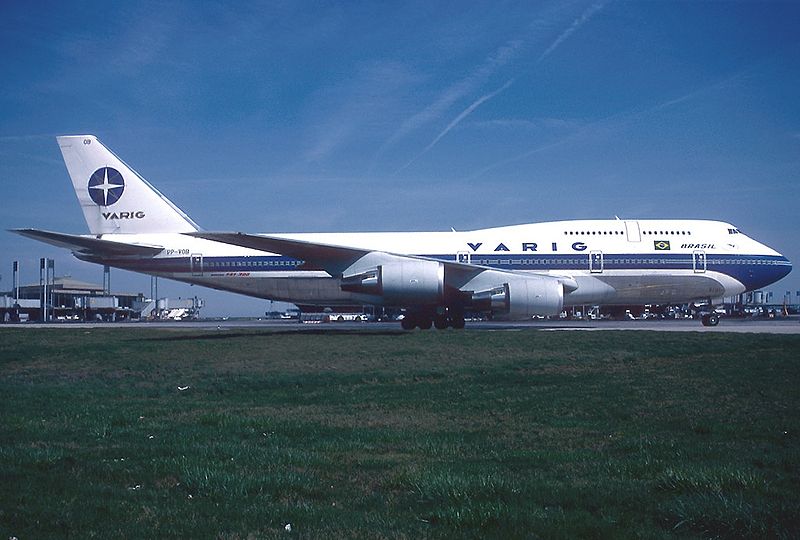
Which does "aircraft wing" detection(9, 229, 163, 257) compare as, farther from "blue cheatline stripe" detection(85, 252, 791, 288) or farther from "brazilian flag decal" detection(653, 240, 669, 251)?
"brazilian flag decal" detection(653, 240, 669, 251)

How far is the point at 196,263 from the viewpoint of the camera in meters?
29.0

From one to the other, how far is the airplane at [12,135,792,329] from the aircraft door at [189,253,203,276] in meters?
0.05

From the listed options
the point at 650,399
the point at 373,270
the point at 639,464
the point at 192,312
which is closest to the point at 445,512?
the point at 639,464

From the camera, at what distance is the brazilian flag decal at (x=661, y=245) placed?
29.0m

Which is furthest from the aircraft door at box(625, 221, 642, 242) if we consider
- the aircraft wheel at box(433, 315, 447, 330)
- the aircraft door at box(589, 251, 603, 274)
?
the aircraft wheel at box(433, 315, 447, 330)

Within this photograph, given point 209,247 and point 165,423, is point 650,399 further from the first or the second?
point 209,247

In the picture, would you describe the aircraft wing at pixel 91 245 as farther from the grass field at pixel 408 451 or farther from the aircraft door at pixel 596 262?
the aircraft door at pixel 596 262

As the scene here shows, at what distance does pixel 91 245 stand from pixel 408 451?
78.2 feet

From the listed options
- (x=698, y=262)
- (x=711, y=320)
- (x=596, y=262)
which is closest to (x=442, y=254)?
(x=596, y=262)

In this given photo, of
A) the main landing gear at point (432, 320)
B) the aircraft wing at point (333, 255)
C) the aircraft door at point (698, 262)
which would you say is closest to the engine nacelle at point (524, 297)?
the aircraft wing at point (333, 255)

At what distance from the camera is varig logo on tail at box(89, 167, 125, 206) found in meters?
30.0

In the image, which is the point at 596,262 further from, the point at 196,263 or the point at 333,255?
the point at 196,263

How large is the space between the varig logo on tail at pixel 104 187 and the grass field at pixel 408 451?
16474 millimetres

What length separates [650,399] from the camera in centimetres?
1008
